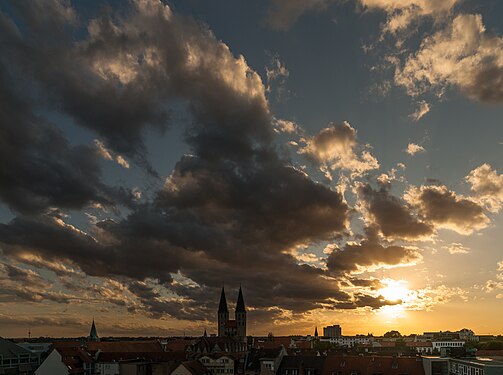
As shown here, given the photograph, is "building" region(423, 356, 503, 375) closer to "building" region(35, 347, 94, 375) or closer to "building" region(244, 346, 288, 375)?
"building" region(244, 346, 288, 375)

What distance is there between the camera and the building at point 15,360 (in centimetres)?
13044

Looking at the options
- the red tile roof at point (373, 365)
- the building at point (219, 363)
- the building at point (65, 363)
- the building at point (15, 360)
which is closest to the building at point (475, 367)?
the red tile roof at point (373, 365)

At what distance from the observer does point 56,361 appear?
390ft

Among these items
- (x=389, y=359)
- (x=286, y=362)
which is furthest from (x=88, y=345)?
(x=389, y=359)

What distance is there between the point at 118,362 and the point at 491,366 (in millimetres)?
85616

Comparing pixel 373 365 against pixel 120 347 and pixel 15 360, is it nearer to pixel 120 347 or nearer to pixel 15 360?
pixel 120 347

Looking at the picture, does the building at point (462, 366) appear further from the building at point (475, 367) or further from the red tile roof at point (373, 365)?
the red tile roof at point (373, 365)

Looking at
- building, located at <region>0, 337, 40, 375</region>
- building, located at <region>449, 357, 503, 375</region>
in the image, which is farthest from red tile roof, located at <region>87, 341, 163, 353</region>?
building, located at <region>449, 357, 503, 375</region>

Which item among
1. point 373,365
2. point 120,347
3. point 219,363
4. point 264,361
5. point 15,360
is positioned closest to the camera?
point 373,365

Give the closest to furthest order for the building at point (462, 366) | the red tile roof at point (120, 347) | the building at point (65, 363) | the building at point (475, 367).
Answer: the building at point (475, 367) → the building at point (462, 366) → the building at point (65, 363) → the red tile roof at point (120, 347)

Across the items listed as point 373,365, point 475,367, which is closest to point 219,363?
point 373,365

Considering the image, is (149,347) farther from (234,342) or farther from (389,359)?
(389,359)

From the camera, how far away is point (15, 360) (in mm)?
134000

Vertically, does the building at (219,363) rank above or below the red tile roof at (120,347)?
below
